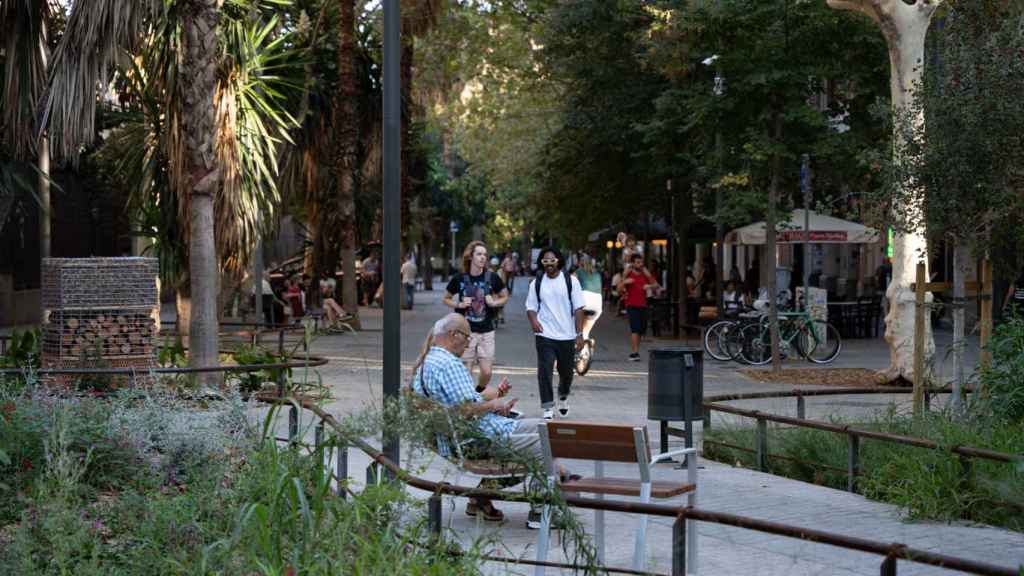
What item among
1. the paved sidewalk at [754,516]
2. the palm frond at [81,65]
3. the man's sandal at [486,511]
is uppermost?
the palm frond at [81,65]

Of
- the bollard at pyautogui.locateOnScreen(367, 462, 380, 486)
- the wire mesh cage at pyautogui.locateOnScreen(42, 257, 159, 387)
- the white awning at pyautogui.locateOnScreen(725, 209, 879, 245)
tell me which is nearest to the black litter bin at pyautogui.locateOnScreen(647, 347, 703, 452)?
the bollard at pyautogui.locateOnScreen(367, 462, 380, 486)

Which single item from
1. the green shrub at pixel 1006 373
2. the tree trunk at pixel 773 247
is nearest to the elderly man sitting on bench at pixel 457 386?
the green shrub at pixel 1006 373

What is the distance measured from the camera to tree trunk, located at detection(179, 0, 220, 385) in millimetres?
13594

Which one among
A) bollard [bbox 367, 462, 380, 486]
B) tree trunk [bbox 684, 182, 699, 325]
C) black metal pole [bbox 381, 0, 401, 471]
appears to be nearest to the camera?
bollard [bbox 367, 462, 380, 486]

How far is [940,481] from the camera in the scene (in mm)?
8445

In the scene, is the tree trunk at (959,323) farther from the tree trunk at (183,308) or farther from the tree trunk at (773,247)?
the tree trunk at (183,308)

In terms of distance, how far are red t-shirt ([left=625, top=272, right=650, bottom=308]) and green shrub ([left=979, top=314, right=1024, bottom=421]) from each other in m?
12.1

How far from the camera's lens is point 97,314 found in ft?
43.3

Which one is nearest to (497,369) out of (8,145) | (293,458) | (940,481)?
(8,145)

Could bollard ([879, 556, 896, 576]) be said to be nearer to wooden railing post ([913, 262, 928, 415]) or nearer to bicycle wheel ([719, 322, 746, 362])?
wooden railing post ([913, 262, 928, 415])

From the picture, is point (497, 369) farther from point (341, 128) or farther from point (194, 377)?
point (341, 128)

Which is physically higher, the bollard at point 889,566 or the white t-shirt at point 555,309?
the white t-shirt at point 555,309

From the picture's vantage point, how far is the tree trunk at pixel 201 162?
44.6 feet

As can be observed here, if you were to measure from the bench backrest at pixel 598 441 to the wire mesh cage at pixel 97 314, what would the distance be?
282 inches
